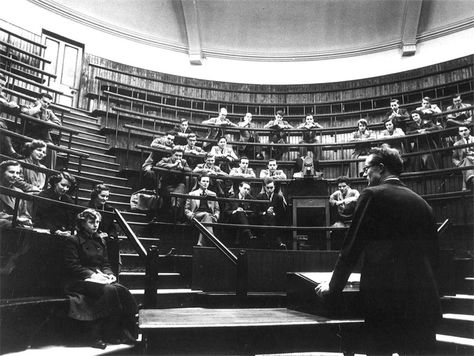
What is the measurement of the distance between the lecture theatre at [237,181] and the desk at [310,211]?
24 mm

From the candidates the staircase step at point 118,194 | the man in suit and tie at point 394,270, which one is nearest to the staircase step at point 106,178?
the staircase step at point 118,194

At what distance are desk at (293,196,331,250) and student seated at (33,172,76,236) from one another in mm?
2613

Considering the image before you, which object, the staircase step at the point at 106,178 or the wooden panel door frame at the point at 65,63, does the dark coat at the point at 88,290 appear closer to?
the staircase step at the point at 106,178

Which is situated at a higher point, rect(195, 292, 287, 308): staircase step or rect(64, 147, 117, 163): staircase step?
rect(64, 147, 117, 163): staircase step

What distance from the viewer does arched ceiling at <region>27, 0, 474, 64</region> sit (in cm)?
891

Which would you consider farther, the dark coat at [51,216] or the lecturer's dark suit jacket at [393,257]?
the dark coat at [51,216]

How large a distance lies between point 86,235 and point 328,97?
7.16 meters

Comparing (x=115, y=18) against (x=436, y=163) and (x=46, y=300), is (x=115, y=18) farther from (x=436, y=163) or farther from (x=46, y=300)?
(x=46, y=300)

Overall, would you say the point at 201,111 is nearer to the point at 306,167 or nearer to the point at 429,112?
the point at 306,167

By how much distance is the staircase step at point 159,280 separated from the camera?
155 inches

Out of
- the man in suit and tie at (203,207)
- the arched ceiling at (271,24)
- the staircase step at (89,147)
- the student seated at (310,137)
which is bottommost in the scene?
the man in suit and tie at (203,207)

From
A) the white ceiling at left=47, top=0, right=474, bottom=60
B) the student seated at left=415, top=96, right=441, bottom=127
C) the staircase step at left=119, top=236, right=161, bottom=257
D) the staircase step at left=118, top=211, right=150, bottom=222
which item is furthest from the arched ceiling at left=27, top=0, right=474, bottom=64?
the staircase step at left=119, top=236, right=161, bottom=257

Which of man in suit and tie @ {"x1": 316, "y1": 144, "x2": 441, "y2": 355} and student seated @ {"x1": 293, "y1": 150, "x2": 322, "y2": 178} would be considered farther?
student seated @ {"x1": 293, "y1": 150, "x2": 322, "y2": 178}

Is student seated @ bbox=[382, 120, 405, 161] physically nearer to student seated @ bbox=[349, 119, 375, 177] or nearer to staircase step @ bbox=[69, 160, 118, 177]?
student seated @ bbox=[349, 119, 375, 177]
